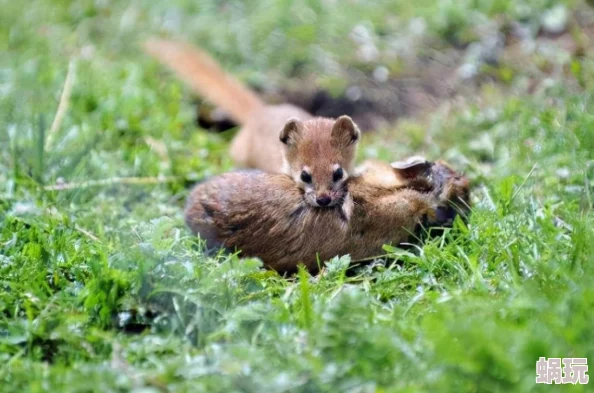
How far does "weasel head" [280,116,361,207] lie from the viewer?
4.48 m

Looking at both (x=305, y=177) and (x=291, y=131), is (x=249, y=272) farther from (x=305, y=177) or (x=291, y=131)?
(x=291, y=131)

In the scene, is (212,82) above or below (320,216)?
above

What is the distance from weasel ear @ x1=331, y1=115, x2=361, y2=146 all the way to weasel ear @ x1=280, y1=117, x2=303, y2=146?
0.24m

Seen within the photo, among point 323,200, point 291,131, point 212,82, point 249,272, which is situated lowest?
point 249,272

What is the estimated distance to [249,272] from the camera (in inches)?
149

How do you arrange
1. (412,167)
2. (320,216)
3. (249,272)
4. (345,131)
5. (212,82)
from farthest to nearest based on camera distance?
(212,82), (345,131), (412,167), (320,216), (249,272)

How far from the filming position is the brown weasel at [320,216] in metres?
4.21

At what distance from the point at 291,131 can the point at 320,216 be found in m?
0.87

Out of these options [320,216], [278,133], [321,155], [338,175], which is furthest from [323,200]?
[278,133]

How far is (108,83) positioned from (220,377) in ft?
14.2

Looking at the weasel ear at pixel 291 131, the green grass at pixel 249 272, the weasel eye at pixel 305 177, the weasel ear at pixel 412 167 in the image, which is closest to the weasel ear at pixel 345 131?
the weasel ear at pixel 291 131

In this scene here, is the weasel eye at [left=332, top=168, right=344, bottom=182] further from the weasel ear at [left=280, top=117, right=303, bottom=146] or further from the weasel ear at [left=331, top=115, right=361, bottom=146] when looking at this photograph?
the weasel ear at [left=280, top=117, right=303, bottom=146]

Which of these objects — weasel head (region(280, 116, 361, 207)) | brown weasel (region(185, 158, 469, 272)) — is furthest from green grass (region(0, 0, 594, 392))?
weasel head (region(280, 116, 361, 207))

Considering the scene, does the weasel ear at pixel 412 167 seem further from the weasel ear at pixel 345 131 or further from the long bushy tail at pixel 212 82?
the long bushy tail at pixel 212 82
